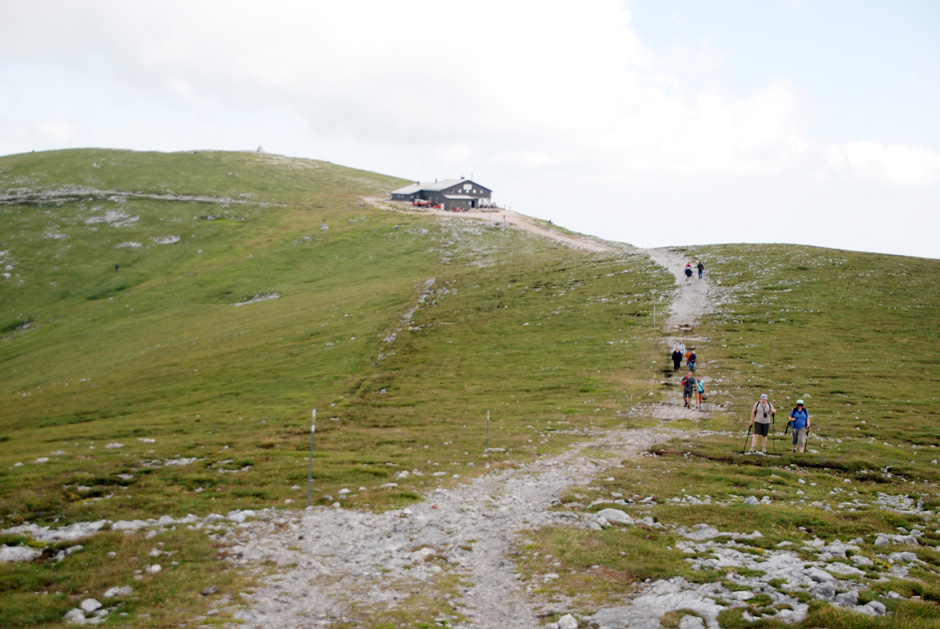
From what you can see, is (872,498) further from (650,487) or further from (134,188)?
(134,188)

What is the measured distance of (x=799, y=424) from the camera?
95.7ft

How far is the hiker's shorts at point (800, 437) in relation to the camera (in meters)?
29.5

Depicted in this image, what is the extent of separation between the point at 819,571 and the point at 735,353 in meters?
39.5

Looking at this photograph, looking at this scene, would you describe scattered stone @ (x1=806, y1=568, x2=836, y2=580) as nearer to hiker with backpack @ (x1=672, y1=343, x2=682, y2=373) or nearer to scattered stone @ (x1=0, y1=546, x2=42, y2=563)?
scattered stone @ (x1=0, y1=546, x2=42, y2=563)

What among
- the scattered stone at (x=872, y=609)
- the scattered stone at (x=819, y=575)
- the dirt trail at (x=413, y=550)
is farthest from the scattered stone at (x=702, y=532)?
the scattered stone at (x=872, y=609)

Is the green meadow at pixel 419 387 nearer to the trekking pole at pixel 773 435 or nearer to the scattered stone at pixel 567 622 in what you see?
the trekking pole at pixel 773 435

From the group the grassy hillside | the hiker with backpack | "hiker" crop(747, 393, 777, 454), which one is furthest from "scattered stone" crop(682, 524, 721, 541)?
the hiker with backpack

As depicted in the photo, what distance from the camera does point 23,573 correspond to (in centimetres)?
1606

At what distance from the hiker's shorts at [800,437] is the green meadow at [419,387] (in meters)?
0.55

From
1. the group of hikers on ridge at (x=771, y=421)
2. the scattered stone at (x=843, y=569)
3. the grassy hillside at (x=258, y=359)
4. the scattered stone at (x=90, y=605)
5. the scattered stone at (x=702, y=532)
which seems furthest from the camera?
the group of hikers on ridge at (x=771, y=421)

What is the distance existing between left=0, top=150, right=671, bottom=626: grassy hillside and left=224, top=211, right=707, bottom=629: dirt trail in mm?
1644

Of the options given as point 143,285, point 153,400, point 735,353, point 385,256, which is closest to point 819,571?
point 735,353

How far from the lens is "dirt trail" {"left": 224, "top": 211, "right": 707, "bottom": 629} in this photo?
1502 centimetres

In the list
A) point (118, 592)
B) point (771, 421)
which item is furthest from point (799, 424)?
point (118, 592)
